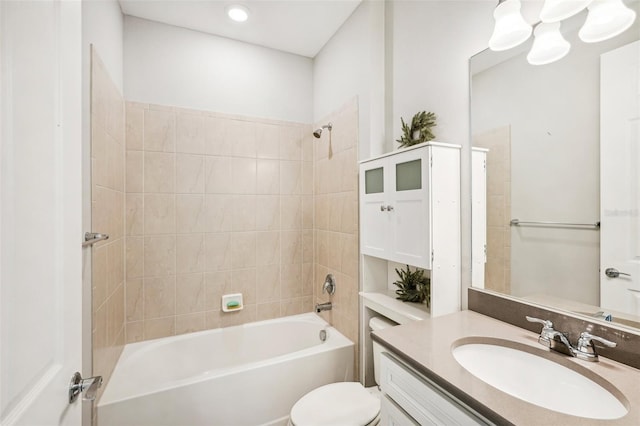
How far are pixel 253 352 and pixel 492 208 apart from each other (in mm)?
2064

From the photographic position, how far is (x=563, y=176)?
1.06 meters

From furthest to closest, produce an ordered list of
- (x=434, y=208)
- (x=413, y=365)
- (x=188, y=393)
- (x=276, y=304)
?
(x=276, y=304) → (x=188, y=393) → (x=434, y=208) → (x=413, y=365)

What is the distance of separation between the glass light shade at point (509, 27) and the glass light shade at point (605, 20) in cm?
19

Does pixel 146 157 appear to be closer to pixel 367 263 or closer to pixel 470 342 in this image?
pixel 367 263

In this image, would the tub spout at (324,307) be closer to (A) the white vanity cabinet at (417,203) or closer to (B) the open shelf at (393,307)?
(B) the open shelf at (393,307)

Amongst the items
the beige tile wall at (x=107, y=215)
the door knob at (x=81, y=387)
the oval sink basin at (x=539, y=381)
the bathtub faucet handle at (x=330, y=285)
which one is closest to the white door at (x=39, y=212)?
the door knob at (x=81, y=387)

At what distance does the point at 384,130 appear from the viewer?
76.8 inches

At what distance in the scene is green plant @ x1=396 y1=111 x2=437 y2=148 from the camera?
5.19 ft

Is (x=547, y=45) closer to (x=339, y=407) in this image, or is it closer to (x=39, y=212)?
(x=39, y=212)

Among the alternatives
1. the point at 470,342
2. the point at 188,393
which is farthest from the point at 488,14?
the point at 188,393

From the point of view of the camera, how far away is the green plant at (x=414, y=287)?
1622 mm

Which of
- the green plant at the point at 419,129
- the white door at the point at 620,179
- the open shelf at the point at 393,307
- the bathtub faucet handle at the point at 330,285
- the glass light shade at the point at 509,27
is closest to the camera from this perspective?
the white door at the point at 620,179

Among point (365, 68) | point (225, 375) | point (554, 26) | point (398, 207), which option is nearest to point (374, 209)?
point (398, 207)

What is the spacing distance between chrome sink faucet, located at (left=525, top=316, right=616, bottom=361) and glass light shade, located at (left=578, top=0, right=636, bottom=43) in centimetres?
96
